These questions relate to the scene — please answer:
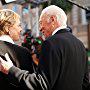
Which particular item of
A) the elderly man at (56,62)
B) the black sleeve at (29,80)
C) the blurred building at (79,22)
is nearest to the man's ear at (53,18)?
the elderly man at (56,62)

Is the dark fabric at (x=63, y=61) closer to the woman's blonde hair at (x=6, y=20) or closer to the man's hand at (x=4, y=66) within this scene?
the man's hand at (x=4, y=66)

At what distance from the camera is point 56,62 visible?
2.62 meters

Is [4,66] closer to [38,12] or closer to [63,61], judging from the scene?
[63,61]

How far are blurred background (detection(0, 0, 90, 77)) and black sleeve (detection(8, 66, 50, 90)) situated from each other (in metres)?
1.36

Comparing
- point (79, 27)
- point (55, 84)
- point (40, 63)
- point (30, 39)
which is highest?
point (40, 63)

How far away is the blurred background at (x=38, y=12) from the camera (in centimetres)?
455

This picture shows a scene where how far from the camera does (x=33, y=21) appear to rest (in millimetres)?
17719

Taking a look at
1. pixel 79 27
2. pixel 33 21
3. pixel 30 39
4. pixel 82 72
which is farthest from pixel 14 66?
pixel 79 27

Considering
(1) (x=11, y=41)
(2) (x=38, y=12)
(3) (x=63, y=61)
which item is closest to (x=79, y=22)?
(2) (x=38, y=12)

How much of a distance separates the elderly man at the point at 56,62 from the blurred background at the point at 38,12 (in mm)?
979

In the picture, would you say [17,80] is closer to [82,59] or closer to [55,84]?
[55,84]

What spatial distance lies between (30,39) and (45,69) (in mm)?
3725

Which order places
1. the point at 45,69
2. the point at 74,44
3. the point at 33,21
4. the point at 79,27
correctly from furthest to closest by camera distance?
the point at 79,27 < the point at 33,21 < the point at 74,44 < the point at 45,69

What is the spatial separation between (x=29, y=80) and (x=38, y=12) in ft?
52.1
